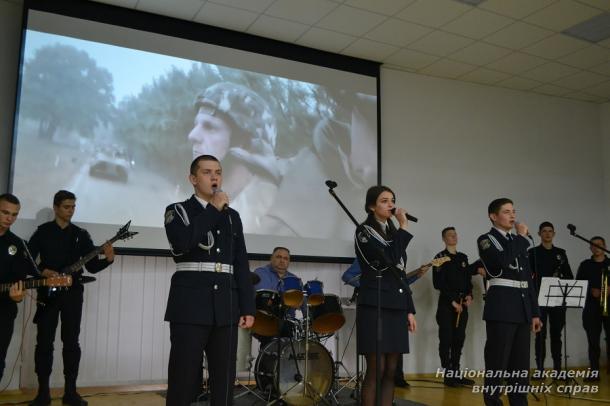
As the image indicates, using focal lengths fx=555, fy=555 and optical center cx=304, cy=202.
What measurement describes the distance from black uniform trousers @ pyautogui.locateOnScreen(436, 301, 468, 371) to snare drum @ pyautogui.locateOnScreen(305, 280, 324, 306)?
2.42m

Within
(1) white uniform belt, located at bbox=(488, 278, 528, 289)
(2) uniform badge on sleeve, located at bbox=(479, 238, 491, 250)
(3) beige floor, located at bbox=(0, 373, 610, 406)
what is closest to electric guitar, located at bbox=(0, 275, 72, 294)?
(3) beige floor, located at bbox=(0, 373, 610, 406)

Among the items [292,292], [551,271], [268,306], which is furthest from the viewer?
[551,271]

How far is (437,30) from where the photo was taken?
642 cm

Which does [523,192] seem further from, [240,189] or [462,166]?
[240,189]

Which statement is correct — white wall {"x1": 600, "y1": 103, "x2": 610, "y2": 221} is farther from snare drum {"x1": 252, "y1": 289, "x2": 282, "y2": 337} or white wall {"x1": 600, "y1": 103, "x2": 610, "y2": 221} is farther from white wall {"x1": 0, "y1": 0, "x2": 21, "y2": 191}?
white wall {"x1": 0, "y1": 0, "x2": 21, "y2": 191}

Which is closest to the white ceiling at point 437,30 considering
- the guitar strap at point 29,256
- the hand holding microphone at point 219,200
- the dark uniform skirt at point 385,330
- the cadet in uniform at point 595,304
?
the cadet in uniform at point 595,304

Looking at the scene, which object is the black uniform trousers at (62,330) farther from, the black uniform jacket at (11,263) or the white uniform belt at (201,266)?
the white uniform belt at (201,266)

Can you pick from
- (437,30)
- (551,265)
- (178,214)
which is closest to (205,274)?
(178,214)

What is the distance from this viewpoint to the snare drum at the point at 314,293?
4.74m

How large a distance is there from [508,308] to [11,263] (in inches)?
146

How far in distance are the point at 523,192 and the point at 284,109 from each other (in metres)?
3.97

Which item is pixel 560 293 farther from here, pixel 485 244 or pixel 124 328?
pixel 124 328

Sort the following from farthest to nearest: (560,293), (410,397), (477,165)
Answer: (477,165) → (560,293) → (410,397)

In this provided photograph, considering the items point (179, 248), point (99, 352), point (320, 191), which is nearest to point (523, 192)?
point (320, 191)
